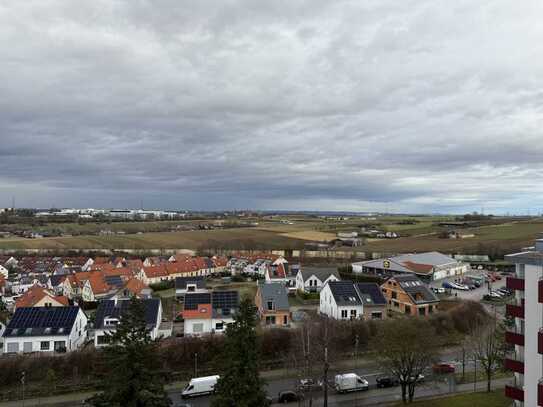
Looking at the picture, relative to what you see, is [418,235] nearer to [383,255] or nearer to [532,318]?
[383,255]

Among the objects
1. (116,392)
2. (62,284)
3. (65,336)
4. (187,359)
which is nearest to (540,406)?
(116,392)

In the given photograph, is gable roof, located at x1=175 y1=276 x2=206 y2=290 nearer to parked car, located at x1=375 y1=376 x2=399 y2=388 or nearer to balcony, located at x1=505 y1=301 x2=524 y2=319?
parked car, located at x1=375 y1=376 x2=399 y2=388

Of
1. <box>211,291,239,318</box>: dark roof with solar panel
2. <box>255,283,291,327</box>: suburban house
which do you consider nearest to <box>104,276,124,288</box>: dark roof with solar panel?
<box>211,291,239,318</box>: dark roof with solar panel

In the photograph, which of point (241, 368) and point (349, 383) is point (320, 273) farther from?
point (241, 368)

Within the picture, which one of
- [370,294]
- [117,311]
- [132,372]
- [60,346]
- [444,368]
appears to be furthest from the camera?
[370,294]

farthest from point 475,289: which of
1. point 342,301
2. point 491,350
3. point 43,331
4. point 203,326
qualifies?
point 43,331

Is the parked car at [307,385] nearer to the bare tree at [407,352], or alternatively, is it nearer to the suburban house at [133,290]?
the bare tree at [407,352]
